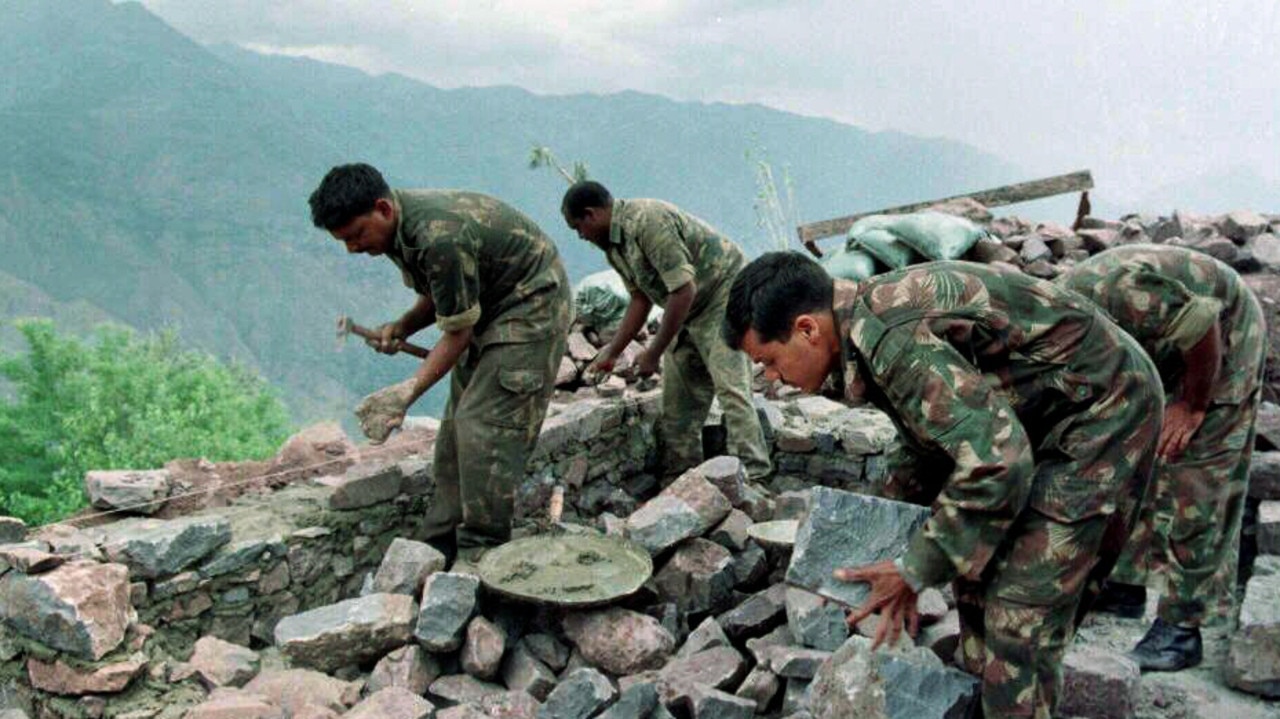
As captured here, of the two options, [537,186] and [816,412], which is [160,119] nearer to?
[537,186]

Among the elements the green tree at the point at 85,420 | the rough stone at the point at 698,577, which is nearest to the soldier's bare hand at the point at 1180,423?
the rough stone at the point at 698,577

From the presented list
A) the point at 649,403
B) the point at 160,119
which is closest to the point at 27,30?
the point at 160,119

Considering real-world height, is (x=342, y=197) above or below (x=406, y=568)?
above

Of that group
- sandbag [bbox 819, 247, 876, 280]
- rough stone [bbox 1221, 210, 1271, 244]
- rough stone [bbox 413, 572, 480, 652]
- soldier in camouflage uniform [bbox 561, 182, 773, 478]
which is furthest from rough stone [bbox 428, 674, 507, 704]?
rough stone [bbox 1221, 210, 1271, 244]

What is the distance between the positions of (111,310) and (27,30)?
6141 centimetres

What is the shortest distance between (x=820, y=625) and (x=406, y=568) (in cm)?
168

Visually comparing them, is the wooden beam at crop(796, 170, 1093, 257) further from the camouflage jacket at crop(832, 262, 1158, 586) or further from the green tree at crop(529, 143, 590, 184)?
the camouflage jacket at crop(832, 262, 1158, 586)

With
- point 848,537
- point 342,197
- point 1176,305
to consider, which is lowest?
point 848,537

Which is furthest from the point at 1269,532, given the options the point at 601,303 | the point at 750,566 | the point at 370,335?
the point at 601,303

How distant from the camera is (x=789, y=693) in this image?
11.2 feet

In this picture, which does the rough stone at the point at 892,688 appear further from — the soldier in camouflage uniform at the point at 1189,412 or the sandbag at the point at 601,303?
the sandbag at the point at 601,303

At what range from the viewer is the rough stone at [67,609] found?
3.51m

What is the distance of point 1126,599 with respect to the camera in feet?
13.1

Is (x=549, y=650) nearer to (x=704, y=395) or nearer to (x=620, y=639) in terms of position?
(x=620, y=639)
